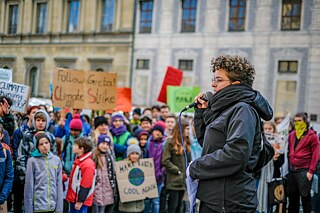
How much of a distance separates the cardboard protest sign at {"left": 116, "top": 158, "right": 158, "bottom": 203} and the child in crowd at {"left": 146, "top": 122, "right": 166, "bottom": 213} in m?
0.29

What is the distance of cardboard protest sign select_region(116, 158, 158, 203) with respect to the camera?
6887 millimetres

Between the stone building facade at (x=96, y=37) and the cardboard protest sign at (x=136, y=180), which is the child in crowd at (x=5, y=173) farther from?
the stone building facade at (x=96, y=37)

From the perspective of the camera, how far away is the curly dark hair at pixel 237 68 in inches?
133

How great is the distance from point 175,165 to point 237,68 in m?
4.25

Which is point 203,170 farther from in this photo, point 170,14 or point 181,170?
point 170,14

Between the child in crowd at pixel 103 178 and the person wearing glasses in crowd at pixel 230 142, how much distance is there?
3.12 m

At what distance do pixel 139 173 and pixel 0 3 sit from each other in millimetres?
4557

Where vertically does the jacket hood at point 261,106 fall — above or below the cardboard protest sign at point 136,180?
above

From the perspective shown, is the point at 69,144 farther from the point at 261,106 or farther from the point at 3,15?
the point at 261,106

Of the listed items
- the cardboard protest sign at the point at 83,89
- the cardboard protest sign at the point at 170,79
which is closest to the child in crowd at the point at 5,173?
the cardboard protest sign at the point at 83,89

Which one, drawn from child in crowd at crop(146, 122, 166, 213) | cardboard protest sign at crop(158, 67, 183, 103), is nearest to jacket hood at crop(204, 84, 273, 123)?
child in crowd at crop(146, 122, 166, 213)

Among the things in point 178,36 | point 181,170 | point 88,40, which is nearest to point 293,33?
point 178,36

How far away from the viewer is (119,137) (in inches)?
318

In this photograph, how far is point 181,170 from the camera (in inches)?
294
